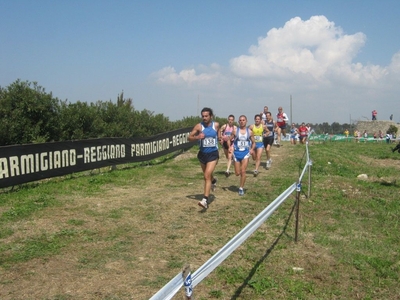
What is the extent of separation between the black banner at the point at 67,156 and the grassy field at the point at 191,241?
1.49 feet

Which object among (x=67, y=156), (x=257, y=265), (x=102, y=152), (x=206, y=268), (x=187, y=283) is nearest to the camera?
(x=187, y=283)

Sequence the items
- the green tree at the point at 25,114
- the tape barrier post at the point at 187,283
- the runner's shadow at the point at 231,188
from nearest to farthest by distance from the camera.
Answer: the tape barrier post at the point at 187,283 < the runner's shadow at the point at 231,188 < the green tree at the point at 25,114

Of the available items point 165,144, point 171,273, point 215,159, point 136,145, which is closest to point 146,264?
point 171,273

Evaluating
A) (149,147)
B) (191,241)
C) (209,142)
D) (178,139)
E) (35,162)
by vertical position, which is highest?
(209,142)

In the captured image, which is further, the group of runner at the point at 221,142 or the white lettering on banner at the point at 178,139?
the white lettering on banner at the point at 178,139

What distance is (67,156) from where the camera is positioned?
42.5ft

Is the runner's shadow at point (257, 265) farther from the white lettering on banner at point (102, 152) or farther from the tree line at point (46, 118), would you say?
the tree line at point (46, 118)

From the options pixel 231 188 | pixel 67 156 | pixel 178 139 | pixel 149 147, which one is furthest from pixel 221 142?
pixel 178 139

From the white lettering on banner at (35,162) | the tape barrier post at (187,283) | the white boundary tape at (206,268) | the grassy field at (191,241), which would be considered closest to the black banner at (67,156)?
the white lettering on banner at (35,162)

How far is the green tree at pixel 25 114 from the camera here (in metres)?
16.0

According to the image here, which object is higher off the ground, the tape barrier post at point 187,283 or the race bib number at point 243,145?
the race bib number at point 243,145

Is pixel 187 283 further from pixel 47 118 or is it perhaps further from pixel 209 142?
pixel 47 118

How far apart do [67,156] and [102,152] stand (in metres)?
1.91

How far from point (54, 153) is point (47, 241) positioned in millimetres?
5934
